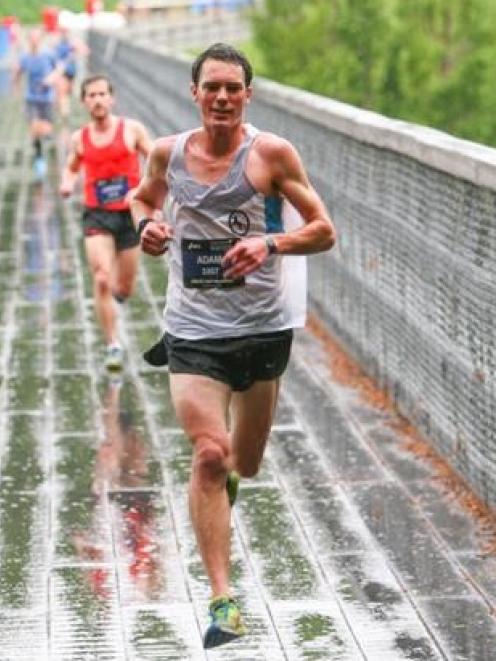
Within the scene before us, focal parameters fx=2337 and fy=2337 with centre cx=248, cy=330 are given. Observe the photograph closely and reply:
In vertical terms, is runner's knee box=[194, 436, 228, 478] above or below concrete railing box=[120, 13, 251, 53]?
above

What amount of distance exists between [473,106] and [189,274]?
96.6 feet

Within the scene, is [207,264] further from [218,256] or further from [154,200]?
[154,200]

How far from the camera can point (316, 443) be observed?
1193 centimetres

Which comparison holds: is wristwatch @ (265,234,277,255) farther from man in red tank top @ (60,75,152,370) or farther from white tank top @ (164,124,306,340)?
man in red tank top @ (60,75,152,370)

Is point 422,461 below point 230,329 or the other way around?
below

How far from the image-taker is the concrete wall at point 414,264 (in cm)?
1033

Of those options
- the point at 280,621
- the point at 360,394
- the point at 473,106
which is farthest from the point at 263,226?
the point at 473,106

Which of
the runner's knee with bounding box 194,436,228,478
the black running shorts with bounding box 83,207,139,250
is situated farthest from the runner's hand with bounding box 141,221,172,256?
the black running shorts with bounding box 83,207,139,250

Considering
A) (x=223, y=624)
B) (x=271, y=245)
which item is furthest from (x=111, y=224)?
(x=223, y=624)

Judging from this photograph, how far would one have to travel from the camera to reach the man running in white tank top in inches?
318

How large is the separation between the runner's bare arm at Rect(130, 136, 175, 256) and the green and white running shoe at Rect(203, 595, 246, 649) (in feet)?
4.17

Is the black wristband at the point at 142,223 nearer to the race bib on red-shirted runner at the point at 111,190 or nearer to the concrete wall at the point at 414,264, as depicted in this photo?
the concrete wall at the point at 414,264

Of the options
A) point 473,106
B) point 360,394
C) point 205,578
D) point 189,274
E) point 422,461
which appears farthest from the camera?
point 473,106

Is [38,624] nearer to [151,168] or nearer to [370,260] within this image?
[151,168]
